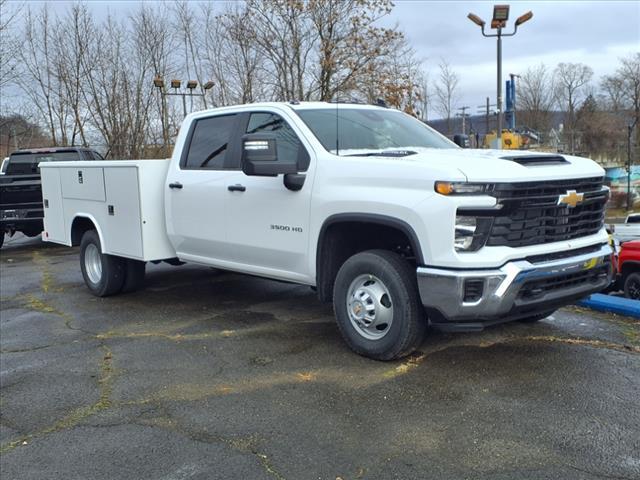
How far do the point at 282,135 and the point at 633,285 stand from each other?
535 cm

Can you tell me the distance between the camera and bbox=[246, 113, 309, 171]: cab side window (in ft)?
17.7

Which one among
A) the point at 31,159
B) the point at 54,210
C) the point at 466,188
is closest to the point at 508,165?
the point at 466,188

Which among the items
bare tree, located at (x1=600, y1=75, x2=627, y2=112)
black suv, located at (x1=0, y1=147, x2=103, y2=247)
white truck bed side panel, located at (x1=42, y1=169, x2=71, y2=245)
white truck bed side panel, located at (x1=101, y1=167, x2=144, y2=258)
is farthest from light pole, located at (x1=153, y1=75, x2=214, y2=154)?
bare tree, located at (x1=600, y1=75, x2=627, y2=112)

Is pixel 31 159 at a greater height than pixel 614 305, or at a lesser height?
greater

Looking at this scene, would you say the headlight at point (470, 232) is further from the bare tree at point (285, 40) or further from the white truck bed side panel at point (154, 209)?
the bare tree at point (285, 40)

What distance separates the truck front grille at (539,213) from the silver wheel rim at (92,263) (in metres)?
5.27

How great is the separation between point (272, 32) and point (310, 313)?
1793cm

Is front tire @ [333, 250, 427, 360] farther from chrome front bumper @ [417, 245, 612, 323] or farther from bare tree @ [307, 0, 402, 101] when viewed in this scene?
bare tree @ [307, 0, 402, 101]

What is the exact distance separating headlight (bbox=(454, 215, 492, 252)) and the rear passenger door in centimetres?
248

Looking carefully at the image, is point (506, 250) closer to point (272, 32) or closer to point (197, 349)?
point (197, 349)

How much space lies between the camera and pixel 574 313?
643 centimetres

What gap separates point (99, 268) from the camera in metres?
7.95

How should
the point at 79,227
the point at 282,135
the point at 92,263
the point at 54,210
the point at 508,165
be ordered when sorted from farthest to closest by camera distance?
the point at 54,210 < the point at 79,227 < the point at 92,263 < the point at 282,135 < the point at 508,165

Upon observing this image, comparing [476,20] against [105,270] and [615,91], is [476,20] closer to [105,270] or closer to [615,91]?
[105,270]
